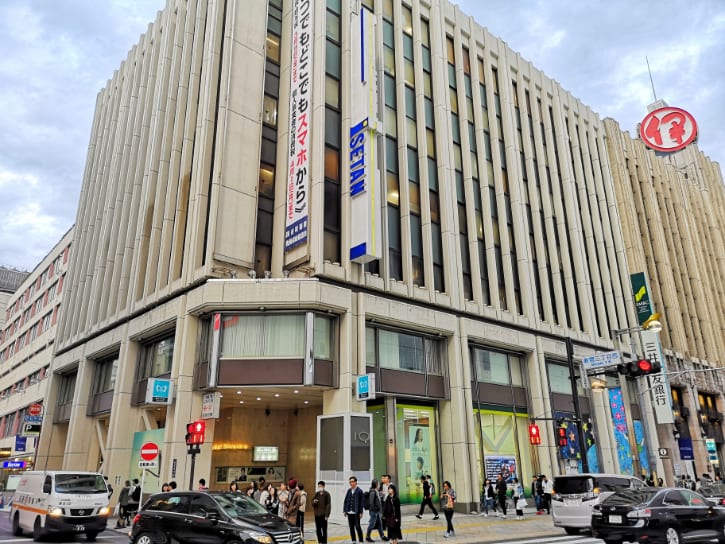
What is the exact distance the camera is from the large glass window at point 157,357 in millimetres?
26969

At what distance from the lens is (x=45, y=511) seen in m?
17.3

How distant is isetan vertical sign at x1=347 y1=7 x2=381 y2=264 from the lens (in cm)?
2445

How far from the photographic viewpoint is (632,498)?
14484mm

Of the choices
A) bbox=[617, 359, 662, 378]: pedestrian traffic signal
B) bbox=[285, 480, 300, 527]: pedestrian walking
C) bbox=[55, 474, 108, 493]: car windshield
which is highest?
bbox=[617, 359, 662, 378]: pedestrian traffic signal

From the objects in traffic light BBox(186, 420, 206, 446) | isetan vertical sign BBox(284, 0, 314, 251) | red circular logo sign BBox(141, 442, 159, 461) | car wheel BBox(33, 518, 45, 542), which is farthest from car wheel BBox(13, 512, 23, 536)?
isetan vertical sign BBox(284, 0, 314, 251)

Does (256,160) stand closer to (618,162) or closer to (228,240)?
(228,240)

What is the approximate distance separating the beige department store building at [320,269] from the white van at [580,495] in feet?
17.8

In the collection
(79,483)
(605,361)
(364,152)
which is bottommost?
(79,483)

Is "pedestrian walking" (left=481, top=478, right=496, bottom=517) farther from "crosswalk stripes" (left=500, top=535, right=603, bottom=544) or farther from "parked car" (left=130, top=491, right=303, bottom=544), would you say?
"parked car" (left=130, top=491, right=303, bottom=544)

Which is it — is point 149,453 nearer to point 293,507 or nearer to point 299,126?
point 293,507

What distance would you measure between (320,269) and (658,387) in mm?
31302

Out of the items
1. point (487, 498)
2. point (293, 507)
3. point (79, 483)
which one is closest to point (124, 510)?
point (79, 483)

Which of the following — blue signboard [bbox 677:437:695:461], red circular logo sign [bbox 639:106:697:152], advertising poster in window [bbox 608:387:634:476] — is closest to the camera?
advertising poster in window [bbox 608:387:634:476]

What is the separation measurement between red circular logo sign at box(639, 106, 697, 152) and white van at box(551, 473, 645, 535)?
43.0 m
